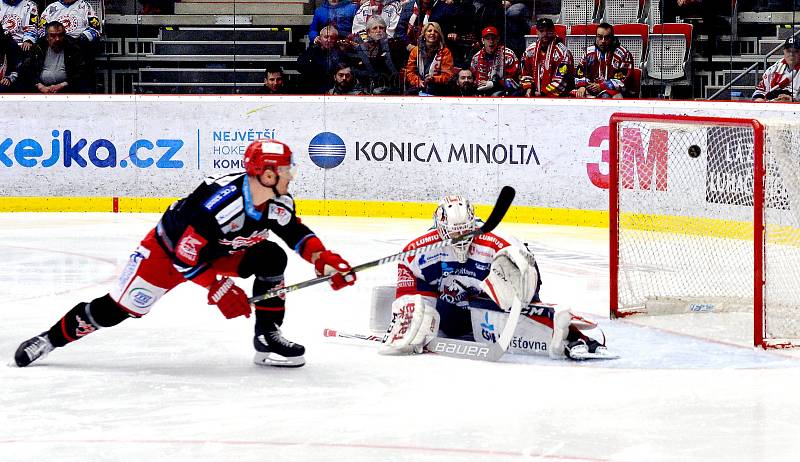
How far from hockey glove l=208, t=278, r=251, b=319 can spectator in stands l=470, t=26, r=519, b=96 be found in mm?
6183

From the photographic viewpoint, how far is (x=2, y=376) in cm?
563

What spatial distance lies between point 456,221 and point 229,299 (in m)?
1.10

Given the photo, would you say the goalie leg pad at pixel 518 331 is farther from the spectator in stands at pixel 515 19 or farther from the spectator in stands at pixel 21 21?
the spectator in stands at pixel 21 21

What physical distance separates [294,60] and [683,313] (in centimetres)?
575

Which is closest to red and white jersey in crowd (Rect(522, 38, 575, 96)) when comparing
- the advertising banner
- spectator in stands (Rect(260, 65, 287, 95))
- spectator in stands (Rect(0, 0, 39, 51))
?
the advertising banner

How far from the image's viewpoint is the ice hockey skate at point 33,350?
574 cm

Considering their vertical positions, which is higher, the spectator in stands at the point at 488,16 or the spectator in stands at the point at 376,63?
the spectator in stands at the point at 488,16

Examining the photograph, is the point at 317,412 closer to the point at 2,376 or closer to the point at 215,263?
the point at 215,263

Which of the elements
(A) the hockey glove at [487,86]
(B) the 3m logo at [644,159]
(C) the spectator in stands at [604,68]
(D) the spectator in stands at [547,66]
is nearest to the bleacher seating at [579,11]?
(D) the spectator in stands at [547,66]

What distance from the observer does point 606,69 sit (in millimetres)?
11016

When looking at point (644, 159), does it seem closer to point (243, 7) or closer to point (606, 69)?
point (606, 69)

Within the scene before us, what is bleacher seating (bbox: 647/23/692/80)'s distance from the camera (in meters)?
10.8

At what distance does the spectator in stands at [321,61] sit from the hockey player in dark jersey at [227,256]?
20.3ft

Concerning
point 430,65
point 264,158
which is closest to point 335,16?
point 430,65
